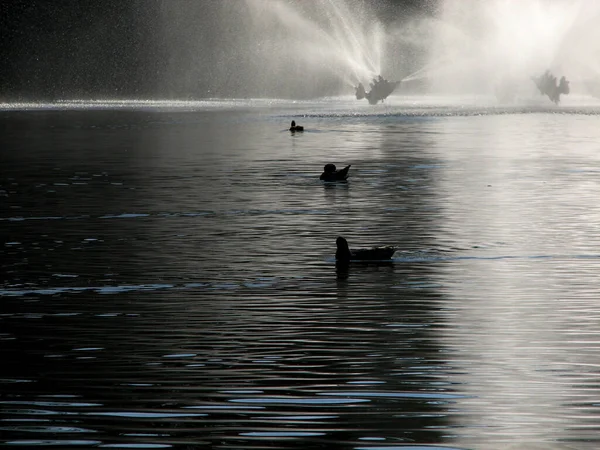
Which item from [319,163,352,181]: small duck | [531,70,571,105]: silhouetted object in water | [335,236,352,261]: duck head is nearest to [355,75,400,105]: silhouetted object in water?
[531,70,571,105]: silhouetted object in water

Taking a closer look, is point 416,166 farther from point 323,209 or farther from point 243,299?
point 243,299

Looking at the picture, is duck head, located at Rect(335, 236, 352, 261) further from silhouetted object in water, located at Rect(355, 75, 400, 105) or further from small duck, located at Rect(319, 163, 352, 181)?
silhouetted object in water, located at Rect(355, 75, 400, 105)

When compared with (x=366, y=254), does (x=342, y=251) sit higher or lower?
higher

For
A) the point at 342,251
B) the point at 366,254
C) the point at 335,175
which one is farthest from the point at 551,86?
the point at 342,251

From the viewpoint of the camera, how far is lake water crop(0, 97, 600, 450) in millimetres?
16406

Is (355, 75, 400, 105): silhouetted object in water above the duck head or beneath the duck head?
above

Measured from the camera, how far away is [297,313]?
23.8 m

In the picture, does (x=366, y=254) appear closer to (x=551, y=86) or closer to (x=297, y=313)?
(x=297, y=313)

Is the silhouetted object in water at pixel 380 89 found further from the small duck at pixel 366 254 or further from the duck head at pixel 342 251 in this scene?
Result: the duck head at pixel 342 251

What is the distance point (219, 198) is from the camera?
1881 inches

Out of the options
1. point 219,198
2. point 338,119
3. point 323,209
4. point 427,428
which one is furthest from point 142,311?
point 338,119

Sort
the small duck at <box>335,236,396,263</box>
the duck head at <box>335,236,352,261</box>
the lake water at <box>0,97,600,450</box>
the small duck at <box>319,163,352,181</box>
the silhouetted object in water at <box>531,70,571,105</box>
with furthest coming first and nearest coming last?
the silhouetted object in water at <box>531,70,571,105</box>
the small duck at <box>319,163,352,181</box>
the small duck at <box>335,236,396,263</box>
the duck head at <box>335,236,352,261</box>
the lake water at <box>0,97,600,450</box>

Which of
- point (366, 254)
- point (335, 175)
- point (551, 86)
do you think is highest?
point (551, 86)

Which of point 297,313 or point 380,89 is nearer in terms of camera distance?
point 297,313
